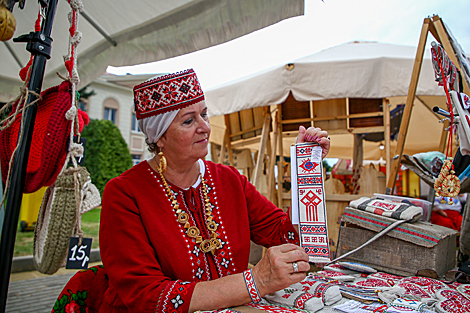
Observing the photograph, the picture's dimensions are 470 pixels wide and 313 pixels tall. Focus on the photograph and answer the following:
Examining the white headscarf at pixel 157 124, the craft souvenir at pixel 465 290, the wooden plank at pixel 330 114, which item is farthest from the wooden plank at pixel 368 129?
the white headscarf at pixel 157 124

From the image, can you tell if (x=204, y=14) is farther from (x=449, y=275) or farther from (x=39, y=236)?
(x=449, y=275)

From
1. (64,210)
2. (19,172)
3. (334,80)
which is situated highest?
(334,80)

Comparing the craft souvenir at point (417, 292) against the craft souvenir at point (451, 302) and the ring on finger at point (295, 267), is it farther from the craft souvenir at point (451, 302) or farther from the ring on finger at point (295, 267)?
the ring on finger at point (295, 267)

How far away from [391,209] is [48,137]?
2.01m

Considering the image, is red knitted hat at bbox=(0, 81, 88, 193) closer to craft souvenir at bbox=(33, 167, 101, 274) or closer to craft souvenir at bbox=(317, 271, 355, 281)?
craft souvenir at bbox=(33, 167, 101, 274)

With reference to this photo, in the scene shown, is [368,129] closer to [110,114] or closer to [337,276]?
[337,276]

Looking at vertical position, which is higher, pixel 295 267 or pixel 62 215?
pixel 62 215

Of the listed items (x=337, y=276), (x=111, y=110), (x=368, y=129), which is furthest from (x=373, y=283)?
(x=111, y=110)

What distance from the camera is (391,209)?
2.04 meters

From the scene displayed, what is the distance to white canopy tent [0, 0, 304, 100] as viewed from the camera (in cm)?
217

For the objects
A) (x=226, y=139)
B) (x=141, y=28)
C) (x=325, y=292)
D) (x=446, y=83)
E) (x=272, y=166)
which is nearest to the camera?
(x=325, y=292)

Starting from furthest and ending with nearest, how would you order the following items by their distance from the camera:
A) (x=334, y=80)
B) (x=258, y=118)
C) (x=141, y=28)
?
1. (x=258, y=118)
2. (x=334, y=80)
3. (x=141, y=28)

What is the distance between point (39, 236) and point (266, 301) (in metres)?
1.16

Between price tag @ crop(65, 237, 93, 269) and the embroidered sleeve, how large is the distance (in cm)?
37
